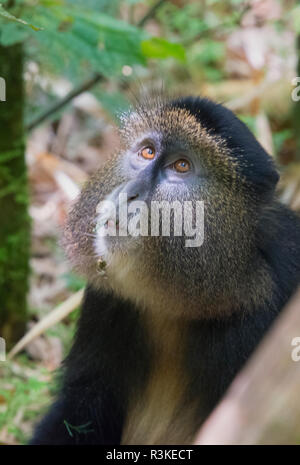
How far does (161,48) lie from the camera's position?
13.5ft

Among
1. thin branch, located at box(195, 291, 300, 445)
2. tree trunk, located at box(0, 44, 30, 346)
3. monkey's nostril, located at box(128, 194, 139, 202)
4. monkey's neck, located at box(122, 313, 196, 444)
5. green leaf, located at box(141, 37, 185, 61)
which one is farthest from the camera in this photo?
tree trunk, located at box(0, 44, 30, 346)

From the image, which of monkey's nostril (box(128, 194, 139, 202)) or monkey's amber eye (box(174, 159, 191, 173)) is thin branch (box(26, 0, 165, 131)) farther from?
monkey's nostril (box(128, 194, 139, 202))

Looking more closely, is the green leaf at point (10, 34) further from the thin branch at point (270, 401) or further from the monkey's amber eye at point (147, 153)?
the thin branch at point (270, 401)

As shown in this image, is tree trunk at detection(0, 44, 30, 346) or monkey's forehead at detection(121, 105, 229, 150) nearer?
monkey's forehead at detection(121, 105, 229, 150)

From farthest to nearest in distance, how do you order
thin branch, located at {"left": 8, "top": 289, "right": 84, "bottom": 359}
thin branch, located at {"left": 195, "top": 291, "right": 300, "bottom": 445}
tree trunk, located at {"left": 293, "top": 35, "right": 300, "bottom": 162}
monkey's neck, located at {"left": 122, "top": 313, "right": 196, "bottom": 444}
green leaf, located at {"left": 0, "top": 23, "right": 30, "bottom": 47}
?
tree trunk, located at {"left": 293, "top": 35, "right": 300, "bottom": 162} < thin branch, located at {"left": 8, "top": 289, "right": 84, "bottom": 359} < green leaf, located at {"left": 0, "top": 23, "right": 30, "bottom": 47} < monkey's neck, located at {"left": 122, "top": 313, "right": 196, "bottom": 444} < thin branch, located at {"left": 195, "top": 291, "right": 300, "bottom": 445}

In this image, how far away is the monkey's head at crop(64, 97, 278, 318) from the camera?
9.04 ft

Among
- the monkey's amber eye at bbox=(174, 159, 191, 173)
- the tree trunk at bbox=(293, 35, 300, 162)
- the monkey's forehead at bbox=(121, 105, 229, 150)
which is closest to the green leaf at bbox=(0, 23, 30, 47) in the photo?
the monkey's forehead at bbox=(121, 105, 229, 150)

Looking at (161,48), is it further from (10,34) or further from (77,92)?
(77,92)

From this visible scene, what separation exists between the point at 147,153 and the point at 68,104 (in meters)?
3.41

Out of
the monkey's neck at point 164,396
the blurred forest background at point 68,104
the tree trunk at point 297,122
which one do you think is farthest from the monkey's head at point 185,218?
the tree trunk at point 297,122

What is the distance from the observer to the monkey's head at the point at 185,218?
2.76m

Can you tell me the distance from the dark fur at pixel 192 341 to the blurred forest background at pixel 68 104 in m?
0.31

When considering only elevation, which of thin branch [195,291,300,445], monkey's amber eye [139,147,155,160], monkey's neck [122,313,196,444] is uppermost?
monkey's amber eye [139,147,155,160]

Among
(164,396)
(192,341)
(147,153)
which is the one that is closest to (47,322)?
(164,396)
